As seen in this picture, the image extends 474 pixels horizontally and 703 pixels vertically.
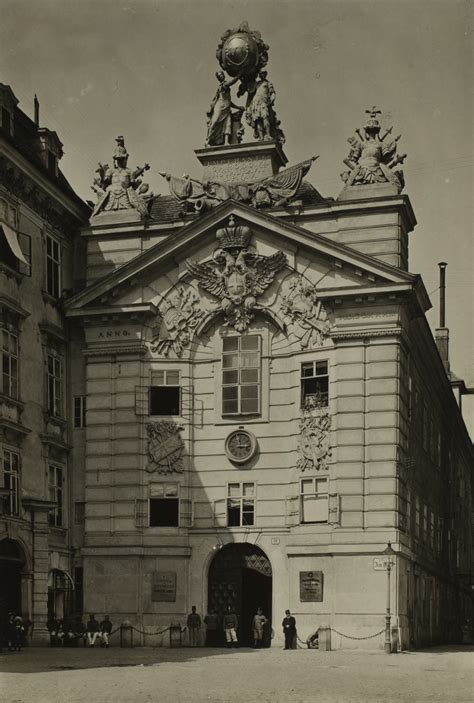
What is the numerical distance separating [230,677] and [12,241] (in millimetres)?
18356

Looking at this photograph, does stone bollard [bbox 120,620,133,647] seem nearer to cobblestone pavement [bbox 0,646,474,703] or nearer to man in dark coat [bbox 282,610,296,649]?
cobblestone pavement [bbox 0,646,474,703]

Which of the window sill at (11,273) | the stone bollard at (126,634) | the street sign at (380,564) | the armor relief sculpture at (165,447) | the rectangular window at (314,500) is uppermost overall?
the window sill at (11,273)

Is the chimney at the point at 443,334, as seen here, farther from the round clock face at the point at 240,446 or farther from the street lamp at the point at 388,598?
the street lamp at the point at 388,598

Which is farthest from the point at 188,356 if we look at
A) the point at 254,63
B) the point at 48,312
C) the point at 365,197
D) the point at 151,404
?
the point at 254,63

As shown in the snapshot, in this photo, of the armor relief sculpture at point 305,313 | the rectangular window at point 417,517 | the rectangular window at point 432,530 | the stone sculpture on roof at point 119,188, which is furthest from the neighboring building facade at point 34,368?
the rectangular window at point 432,530

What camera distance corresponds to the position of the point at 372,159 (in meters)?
44.6

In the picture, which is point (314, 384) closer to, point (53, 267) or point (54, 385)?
point (54, 385)

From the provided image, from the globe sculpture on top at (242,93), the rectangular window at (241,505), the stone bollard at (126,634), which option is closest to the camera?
the stone bollard at (126,634)

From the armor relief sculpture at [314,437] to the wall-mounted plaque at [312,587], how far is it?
11.7ft

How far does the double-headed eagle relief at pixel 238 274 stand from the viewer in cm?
4447

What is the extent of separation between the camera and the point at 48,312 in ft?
146

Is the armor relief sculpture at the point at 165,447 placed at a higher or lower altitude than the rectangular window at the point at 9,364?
lower

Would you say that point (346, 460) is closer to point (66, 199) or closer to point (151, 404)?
point (151, 404)

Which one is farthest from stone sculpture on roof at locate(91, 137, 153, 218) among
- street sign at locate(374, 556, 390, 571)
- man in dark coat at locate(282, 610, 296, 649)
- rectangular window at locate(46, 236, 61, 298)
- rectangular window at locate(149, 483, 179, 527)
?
man in dark coat at locate(282, 610, 296, 649)
